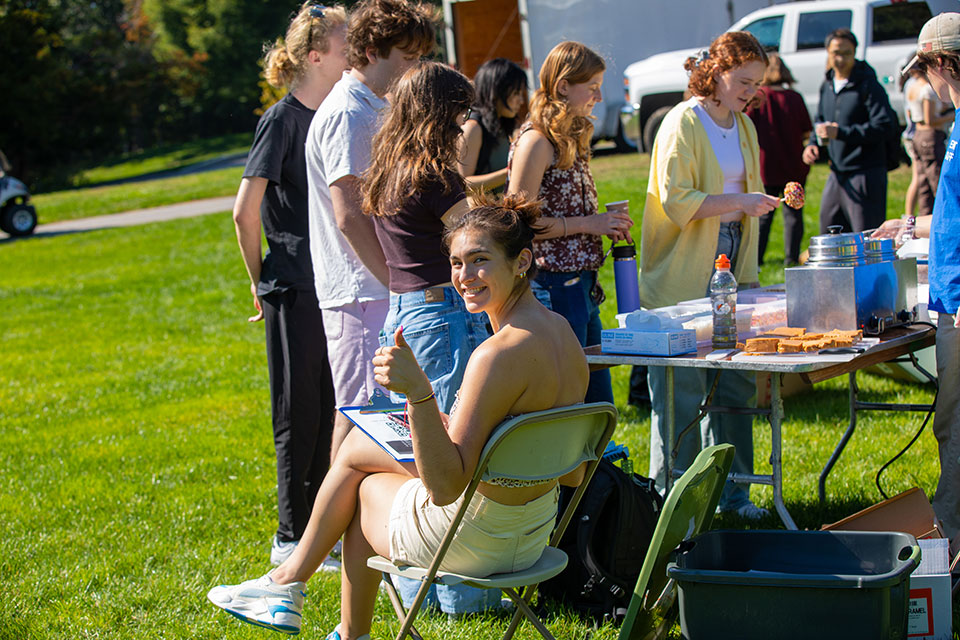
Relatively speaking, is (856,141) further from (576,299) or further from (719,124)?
(576,299)

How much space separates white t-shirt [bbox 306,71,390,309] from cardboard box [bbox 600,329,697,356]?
0.83 metres

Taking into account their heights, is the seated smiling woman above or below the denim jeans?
above

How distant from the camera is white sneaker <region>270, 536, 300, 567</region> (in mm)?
4155

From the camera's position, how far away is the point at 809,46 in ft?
43.1

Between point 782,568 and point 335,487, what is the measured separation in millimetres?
1374

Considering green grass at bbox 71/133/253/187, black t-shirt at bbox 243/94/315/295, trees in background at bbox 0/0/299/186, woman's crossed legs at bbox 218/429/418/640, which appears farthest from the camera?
green grass at bbox 71/133/253/187

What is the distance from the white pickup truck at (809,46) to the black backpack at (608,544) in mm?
9981

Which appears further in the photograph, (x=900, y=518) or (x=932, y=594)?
(x=900, y=518)

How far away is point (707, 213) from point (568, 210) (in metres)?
0.58

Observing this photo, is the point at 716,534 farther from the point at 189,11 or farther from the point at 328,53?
the point at 189,11

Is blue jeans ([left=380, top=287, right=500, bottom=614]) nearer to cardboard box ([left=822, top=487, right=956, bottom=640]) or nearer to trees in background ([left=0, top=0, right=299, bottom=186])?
cardboard box ([left=822, top=487, right=956, bottom=640])

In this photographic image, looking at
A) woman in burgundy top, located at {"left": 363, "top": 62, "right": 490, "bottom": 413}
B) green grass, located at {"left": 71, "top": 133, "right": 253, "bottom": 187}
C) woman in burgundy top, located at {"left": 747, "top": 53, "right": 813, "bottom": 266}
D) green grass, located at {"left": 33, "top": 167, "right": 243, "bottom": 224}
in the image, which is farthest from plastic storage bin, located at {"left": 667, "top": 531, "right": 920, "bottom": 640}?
green grass, located at {"left": 71, "top": 133, "right": 253, "bottom": 187}

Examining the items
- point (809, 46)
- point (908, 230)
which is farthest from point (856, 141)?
point (809, 46)

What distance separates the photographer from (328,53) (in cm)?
392
